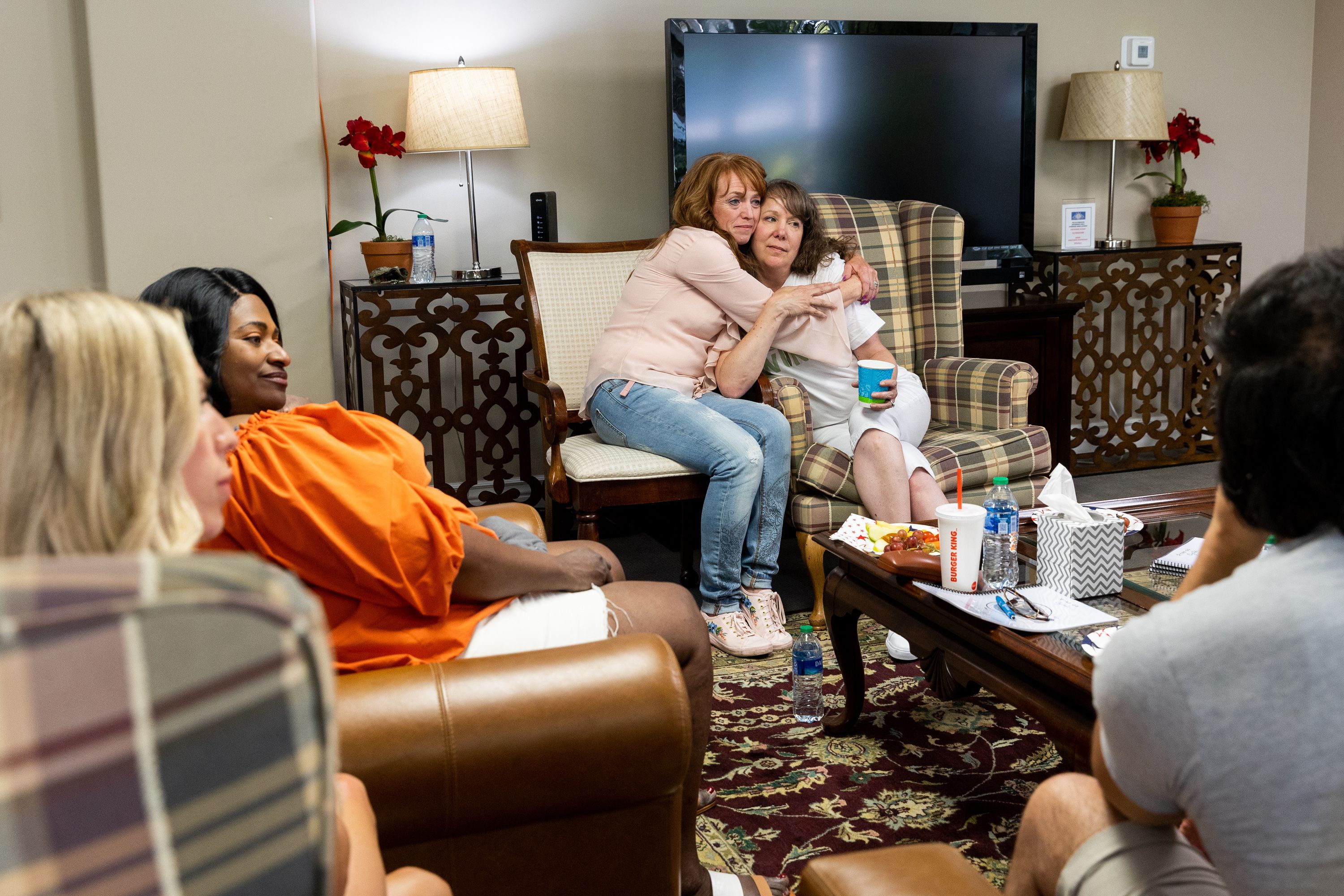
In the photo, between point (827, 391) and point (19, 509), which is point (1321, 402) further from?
point (827, 391)

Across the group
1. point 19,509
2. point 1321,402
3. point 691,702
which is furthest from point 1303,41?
point 19,509

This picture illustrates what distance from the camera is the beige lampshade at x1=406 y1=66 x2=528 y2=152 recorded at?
349 centimetres

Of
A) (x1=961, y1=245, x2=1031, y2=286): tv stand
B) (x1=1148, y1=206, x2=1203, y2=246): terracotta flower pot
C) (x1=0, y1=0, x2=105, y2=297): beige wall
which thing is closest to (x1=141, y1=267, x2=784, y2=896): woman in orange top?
(x1=0, y1=0, x2=105, y2=297): beige wall

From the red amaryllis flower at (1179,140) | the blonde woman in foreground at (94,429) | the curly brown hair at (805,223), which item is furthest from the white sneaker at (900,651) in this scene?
the red amaryllis flower at (1179,140)

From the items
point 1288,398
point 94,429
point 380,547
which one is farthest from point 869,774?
point 94,429

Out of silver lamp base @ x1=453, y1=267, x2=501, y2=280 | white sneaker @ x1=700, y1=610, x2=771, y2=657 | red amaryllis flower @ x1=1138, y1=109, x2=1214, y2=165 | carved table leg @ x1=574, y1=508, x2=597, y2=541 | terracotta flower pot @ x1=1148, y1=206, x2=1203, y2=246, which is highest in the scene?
red amaryllis flower @ x1=1138, y1=109, x2=1214, y2=165

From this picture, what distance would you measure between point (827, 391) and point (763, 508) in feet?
1.34

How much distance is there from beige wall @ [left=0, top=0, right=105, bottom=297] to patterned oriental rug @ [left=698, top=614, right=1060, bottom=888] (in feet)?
8.12

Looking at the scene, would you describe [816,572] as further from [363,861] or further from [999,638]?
[363,861]

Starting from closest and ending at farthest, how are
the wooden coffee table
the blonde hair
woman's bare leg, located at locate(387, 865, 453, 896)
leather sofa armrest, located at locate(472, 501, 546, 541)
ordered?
the blonde hair → woman's bare leg, located at locate(387, 865, 453, 896) → the wooden coffee table → leather sofa armrest, located at locate(472, 501, 546, 541)

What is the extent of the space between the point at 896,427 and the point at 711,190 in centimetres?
86

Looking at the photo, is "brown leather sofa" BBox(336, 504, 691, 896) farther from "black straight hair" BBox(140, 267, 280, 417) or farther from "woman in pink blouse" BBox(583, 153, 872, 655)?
"woman in pink blouse" BBox(583, 153, 872, 655)

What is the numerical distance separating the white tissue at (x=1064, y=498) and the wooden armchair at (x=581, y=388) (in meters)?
1.05

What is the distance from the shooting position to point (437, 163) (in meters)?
3.92
